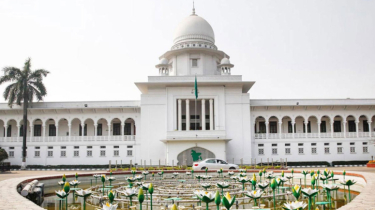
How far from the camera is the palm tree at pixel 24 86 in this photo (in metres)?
35.9

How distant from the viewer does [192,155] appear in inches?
1334

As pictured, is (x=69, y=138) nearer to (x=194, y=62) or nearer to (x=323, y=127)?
(x=194, y=62)

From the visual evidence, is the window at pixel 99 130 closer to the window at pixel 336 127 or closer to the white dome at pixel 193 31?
the white dome at pixel 193 31

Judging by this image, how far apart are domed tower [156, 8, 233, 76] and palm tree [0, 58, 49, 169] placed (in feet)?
40.5

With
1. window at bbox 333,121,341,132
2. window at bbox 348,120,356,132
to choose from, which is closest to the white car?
window at bbox 333,121,341,132

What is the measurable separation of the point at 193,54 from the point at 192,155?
1219 centimetres

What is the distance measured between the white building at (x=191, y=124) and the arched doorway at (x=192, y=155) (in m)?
0.09

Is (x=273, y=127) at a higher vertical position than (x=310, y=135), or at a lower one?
higher

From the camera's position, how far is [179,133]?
33.8 meters

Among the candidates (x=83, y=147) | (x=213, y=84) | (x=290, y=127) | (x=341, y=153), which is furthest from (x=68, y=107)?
(x=341, y=153)

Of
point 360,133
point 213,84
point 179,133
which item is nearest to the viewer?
point 179,133

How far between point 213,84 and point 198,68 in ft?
15.2

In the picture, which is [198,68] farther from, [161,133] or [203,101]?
[161,133]

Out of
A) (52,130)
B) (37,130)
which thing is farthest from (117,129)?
(37,130)
